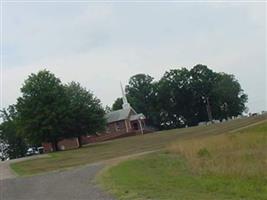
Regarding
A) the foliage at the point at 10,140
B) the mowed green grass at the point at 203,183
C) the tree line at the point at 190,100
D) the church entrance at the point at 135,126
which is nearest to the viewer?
the mowed green grass at the point at 203,183

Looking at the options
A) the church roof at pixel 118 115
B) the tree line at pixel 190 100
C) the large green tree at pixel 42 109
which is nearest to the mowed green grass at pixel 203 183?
the large green tree at pixel 42 109

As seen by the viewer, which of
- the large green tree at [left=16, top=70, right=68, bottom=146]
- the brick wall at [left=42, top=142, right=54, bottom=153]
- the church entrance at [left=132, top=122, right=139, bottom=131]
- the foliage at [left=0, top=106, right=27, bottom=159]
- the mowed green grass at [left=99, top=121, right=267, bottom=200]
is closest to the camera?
the mowed green grass at [left=99, top=121, right=267, bottom=200]

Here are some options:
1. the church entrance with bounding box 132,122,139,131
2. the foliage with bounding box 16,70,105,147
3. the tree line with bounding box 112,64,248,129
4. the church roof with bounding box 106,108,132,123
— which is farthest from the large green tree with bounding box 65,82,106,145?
the tree line with bounding box 112,64,248,129

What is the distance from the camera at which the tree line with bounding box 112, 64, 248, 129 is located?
428ft

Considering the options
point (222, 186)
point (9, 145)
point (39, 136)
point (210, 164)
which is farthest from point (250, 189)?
point (9, 145)

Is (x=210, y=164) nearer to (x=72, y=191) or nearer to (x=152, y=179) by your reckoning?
(x=152, y=179)

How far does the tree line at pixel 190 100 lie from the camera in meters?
130

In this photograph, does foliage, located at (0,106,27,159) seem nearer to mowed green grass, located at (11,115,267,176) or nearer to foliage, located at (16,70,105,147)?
foliage, located at (16,70,105,147)

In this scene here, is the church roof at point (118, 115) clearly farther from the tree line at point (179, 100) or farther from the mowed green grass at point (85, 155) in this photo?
the mowed green grass at point (85, 155)

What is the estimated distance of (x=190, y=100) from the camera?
5162 inches

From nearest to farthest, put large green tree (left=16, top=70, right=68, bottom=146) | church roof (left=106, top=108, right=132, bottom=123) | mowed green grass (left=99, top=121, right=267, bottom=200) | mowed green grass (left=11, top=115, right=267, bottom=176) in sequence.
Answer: mowed green grass (left=99, top=121, right=267, bottom=200) < mowed green grass (left=11, top=115, right=267, bottom=176) < large green tree (left=16, top=70, right=68, bottom=146) < church roof (left=106, top=108, right=132, bottom=123)

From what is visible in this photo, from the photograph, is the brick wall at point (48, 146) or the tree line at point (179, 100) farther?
the tree line at point (179, 100)

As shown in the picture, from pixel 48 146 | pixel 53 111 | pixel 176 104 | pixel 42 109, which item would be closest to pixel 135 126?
pixel 48 146

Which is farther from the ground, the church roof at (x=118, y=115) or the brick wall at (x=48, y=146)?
the church roof at (x=118, y=115)
